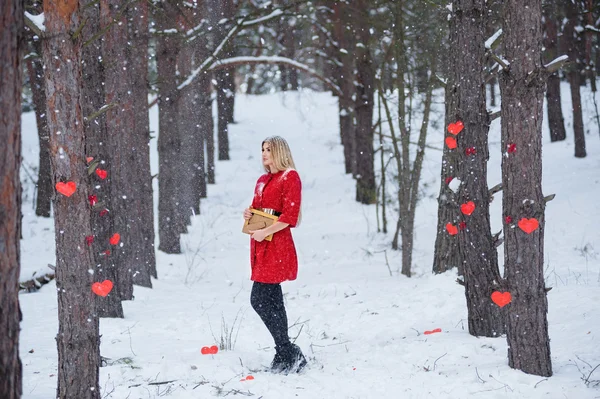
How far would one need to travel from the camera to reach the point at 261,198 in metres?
4.96

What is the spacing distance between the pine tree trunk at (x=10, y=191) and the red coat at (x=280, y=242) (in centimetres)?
236

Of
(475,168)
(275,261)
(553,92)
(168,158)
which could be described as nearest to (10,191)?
(275,261)

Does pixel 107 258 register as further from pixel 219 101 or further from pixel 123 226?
pixel 219 101

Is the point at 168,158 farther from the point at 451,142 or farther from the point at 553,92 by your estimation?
the point at 553,92

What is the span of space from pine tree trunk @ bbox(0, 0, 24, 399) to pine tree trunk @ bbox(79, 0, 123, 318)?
10.5ft

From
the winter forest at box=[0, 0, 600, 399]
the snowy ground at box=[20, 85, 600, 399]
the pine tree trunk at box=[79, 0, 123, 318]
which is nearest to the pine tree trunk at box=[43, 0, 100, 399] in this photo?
the winter forest at box=[0, 0, 600, 399]

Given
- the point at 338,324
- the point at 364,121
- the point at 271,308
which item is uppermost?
the point at 364,121

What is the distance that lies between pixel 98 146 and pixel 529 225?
4.18 meters

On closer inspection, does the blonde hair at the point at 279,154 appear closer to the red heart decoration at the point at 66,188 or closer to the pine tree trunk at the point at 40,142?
the red heart decoration at the point at 66,188

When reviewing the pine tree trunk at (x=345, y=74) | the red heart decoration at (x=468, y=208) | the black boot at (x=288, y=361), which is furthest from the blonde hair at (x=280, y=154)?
the pine tree trunk at (x=345, y=74)

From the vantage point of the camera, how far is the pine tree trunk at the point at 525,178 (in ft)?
13.9

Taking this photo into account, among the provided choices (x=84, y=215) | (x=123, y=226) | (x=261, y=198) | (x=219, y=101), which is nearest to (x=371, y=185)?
(x=219, y=101)

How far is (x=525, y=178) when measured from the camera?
4.28 metres

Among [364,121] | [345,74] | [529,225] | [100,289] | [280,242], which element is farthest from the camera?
[345,74]
